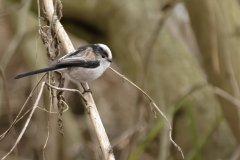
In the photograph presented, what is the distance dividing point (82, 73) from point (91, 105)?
384 millimetres

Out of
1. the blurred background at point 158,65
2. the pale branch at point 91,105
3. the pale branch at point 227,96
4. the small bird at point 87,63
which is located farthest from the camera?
the blurred background at point 158,65

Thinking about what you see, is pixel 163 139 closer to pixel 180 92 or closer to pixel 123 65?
pixel 180 92

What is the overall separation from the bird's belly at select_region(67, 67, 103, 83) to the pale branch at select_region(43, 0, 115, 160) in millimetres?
171

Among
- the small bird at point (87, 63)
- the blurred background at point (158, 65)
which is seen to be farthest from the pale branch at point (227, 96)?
the small bird at point (87, 63)

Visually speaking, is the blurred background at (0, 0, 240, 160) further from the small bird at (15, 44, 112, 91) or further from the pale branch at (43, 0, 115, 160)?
the pale branch at (43, 0, 115, 160)

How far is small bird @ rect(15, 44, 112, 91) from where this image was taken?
7.77 ft

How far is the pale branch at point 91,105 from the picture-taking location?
1876 millimetres

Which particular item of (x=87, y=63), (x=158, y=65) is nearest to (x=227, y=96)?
(x=158, y=65)

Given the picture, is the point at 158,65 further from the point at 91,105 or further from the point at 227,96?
the point at 91,105

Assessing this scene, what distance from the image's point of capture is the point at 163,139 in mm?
3447

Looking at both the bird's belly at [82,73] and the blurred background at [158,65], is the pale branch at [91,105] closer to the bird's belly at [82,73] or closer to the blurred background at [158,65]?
the bird's belly at [82,73]

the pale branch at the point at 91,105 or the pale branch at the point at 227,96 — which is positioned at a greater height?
the pale branch at the point at 91,105

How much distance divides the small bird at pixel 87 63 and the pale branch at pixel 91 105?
0.28ft

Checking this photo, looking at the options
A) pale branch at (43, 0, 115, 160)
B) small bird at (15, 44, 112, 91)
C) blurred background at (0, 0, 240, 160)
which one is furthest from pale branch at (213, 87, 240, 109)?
pale branch at (43, 0, 115, 160)
